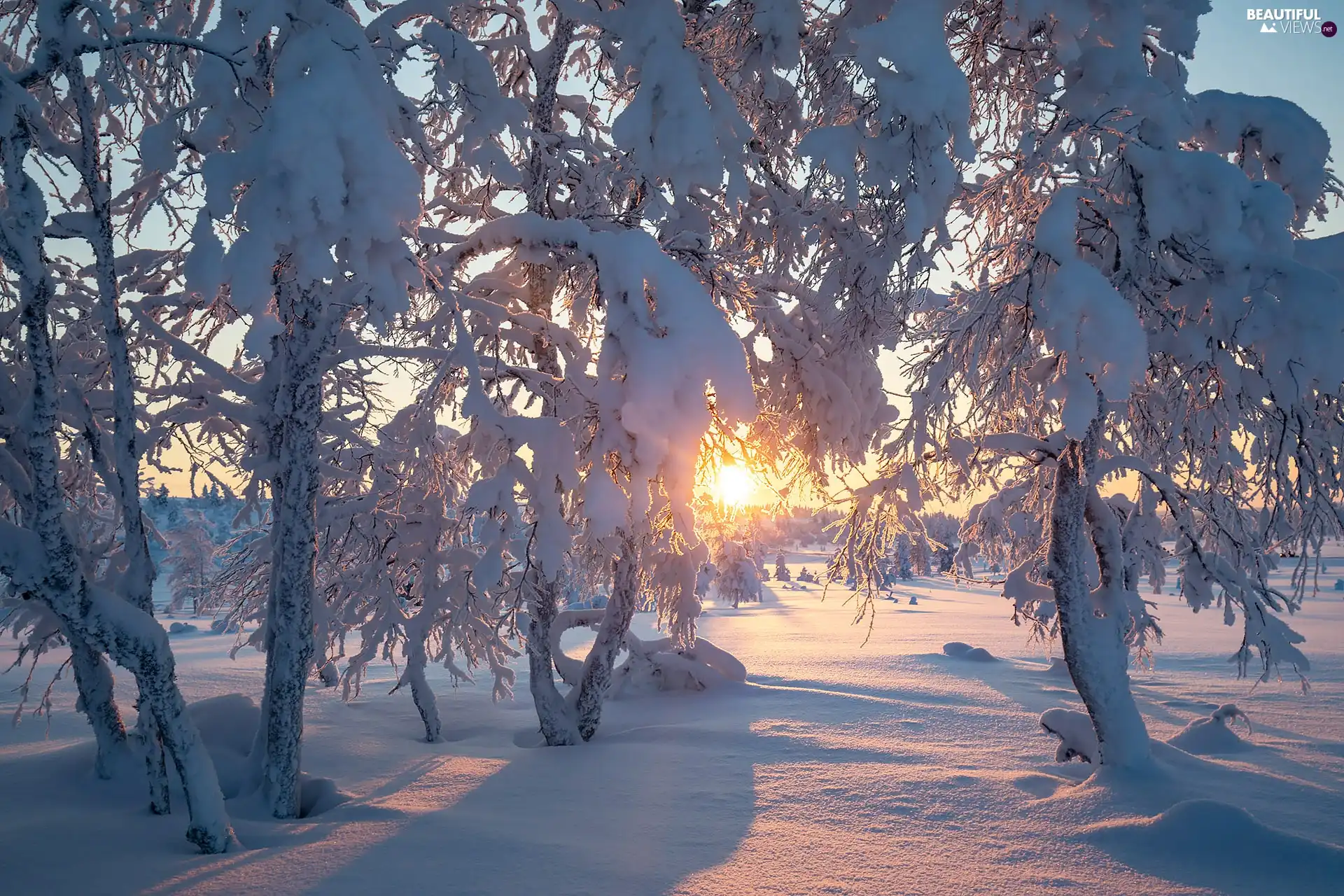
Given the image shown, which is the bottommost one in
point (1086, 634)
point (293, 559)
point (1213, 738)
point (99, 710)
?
point (1213, 738)

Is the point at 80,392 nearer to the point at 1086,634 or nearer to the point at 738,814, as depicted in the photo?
the point at 738,814

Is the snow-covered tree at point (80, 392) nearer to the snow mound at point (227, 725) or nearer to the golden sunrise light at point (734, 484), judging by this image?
the snow mound at point (227, 725)

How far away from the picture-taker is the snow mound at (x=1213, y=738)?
696 centimetres

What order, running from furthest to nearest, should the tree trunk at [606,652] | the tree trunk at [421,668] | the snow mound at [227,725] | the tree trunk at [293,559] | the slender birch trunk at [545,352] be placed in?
the tree trunk at [421,668] → the tree trunk at [606,652] → the slender birch trunk at [545,352] → the snow mound at [227,725] → the tree trunk at [293,559]

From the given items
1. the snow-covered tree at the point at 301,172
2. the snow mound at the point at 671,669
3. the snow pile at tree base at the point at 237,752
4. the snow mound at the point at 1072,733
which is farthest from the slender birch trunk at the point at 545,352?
the snow mound at the point at 1072,733

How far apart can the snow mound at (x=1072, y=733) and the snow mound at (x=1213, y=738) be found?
1.71 meters

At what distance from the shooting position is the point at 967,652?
1484 cm

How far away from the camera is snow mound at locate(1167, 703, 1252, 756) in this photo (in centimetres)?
696

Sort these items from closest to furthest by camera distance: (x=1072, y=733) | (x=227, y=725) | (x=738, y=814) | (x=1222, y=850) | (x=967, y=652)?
(x=1222, y=850), (x=738, y=814), (x=1072, y=733), (x=227, y=725), (x=967, y=652)

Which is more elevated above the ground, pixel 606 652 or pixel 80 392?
pixel 80 392

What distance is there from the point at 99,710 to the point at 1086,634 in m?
7.62

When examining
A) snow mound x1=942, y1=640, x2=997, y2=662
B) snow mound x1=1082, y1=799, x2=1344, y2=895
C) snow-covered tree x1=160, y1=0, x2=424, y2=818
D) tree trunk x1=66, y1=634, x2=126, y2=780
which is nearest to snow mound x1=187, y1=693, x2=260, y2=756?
tree trunk x1=66, y1=634, x2=126, y2=780

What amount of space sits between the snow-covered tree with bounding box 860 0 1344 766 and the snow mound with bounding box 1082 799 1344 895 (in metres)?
1.08

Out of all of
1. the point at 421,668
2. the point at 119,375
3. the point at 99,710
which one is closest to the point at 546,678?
the point at 421,668
